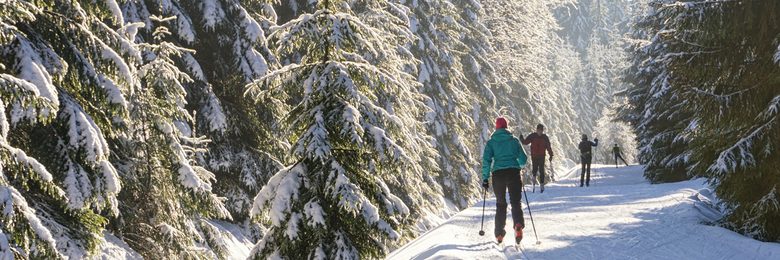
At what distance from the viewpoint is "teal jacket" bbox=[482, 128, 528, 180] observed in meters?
9.22

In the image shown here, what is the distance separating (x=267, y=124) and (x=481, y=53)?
1655 cm

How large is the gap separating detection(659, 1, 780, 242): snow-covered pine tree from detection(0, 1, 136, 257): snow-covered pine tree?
7966 millimetres

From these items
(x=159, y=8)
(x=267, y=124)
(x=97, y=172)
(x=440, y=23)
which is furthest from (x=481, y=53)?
(x=97, y=172)

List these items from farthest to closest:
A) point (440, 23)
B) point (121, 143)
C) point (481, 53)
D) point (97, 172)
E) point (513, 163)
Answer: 1. point (481, 53)
2. point (440, 23)
3. point (513, 163)
4. point (121, 143)
5. point (97, 172)

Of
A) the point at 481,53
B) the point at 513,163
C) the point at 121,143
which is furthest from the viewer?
the point at 481,53

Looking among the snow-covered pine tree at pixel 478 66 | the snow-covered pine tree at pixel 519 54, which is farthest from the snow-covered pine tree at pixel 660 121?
the snow-covered pine tree at pixel 519 54

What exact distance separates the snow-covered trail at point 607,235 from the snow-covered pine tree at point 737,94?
2.13 ft

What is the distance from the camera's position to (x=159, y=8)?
1151cm

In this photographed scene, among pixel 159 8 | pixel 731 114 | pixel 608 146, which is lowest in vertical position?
pixel 608 146

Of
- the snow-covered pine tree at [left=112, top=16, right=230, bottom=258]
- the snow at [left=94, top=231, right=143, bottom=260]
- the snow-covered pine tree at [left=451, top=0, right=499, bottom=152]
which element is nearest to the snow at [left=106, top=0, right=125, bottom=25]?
the snow-covered pine tree at [left=112, top=16, right=230, bottom=258]

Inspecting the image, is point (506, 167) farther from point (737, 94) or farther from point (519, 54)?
point (519, 54)

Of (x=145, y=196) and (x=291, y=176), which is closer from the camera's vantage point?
(x=291, y=176)

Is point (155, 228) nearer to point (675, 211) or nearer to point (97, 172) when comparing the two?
point (97, 172)

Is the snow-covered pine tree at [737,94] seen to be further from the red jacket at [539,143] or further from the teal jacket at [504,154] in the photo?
the red jacket at [539,143]
